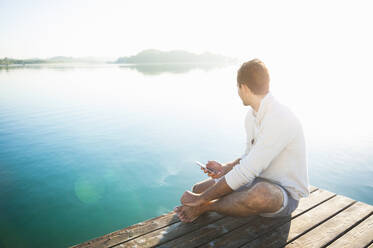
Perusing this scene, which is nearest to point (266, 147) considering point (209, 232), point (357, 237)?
point (209, 232)

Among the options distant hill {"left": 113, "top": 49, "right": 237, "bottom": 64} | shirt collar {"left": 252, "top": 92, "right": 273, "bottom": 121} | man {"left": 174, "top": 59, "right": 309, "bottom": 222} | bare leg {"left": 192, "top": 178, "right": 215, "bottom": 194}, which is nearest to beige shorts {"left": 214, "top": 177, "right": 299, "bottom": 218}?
man {"left": 174, "top": 59, "right": 309, "bottom": 222}

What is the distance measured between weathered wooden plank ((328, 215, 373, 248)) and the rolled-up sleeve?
1.07m

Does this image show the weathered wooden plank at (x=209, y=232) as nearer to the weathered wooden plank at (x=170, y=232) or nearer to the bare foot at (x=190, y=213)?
the weathered wooden plank at (x=170, y=232)

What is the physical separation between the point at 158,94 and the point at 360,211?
66.7 feet

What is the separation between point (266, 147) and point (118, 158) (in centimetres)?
721

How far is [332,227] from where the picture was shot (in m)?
2.79

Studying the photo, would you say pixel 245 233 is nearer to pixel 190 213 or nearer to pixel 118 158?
pixel 190 213

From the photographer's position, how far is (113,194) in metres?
6.79

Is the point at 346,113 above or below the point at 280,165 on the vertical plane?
below

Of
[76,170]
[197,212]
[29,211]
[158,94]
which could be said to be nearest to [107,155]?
[76,170]

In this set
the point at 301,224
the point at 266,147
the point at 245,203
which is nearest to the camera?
the point at 266,147

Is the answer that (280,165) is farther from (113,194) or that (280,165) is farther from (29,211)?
(29,211)

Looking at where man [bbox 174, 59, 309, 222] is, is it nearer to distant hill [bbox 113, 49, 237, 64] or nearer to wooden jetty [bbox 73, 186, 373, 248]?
wooden jetty [bbox 73, 186, 373, 248]

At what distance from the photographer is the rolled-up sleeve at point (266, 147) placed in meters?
2.46
